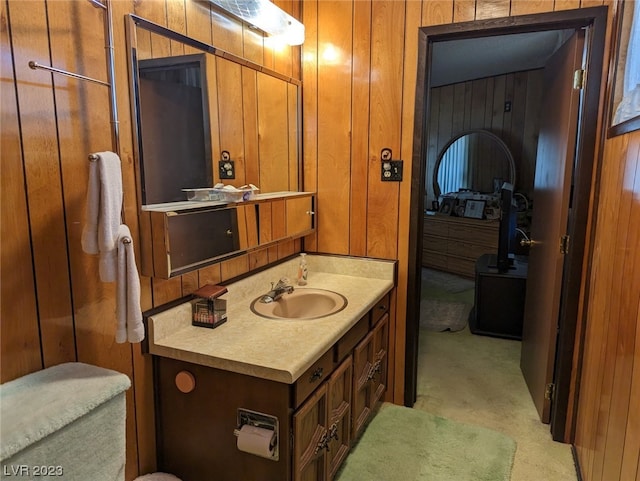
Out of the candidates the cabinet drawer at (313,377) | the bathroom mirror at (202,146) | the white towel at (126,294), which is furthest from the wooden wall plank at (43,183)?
the cabinet drawer at (313,377)

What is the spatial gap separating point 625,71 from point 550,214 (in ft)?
2.83

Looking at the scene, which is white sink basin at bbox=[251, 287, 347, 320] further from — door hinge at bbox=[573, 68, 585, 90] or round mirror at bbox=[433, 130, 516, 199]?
round mirror at bbox=[433, 130, 516, 199]

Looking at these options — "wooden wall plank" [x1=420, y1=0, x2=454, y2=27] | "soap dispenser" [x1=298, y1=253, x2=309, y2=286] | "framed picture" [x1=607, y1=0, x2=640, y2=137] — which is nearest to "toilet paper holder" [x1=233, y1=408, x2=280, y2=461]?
"soap dispenser" [x1=298, y1=253, x2=309, y2=286]

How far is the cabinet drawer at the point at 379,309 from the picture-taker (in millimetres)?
2195

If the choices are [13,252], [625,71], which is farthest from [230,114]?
[625,71]

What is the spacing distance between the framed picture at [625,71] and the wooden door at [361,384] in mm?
1360

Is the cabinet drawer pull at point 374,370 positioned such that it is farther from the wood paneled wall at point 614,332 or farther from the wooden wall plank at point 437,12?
the wooden wall plank at point 437,12

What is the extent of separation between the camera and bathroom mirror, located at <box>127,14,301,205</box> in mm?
1489

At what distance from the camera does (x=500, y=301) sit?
352 centimetres

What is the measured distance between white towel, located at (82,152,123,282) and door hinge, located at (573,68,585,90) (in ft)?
6.80

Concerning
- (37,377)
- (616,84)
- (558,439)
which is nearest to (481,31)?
(616,84)

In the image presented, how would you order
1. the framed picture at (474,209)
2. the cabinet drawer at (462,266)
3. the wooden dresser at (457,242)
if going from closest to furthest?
the wooden dresser at (457,242) → the framed picture at (474,209) → the cabinet drawer at (462,266)

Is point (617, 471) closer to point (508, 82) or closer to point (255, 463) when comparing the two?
point (255, 463)

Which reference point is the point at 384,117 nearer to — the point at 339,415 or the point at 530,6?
the point at 530,6
